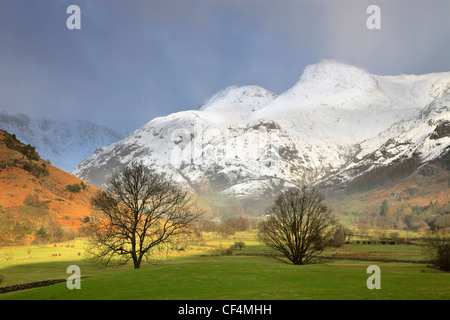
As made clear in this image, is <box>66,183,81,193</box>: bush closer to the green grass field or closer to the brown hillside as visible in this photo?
the brown hillside

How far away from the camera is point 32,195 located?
11562cm

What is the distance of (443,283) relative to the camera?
79.4 ft

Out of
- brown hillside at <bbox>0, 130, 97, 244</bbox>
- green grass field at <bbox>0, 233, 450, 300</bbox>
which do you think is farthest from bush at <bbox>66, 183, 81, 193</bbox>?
green grass field at <bbox>0, 233, 450, 300</bbox>

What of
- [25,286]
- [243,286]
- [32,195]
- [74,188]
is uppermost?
[74,188]

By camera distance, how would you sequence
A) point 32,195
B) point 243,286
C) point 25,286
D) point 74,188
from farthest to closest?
point 74,188 < point 32,195 < point 25,286 < point 243,286

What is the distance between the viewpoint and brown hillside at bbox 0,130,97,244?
102500mm

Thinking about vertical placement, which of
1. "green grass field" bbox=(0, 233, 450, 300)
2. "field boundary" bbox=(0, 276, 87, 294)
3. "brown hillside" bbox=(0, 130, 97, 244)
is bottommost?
"field boundary" bbox=(0, 276, 87, 294)

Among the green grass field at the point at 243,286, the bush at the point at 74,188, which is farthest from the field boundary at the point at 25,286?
the bush at the point at 74,188

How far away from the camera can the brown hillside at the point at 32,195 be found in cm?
10250

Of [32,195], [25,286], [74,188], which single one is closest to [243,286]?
[25,286]

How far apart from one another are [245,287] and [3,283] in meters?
32.2

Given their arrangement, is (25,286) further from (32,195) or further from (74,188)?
(74,188)
